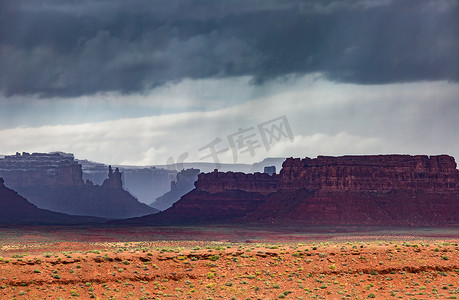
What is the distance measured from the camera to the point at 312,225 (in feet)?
640

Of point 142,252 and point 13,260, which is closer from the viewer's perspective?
point 13,260

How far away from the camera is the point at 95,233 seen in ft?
566

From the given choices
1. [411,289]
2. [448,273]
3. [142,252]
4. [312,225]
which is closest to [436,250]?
[448,273]

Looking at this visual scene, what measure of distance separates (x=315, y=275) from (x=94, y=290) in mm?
14568

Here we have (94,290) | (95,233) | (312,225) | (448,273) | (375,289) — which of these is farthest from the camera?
(312,225)

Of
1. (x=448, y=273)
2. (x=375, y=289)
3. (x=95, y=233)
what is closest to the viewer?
(x=375, y=289)

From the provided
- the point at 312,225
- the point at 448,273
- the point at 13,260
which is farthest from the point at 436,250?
the point at 312,225

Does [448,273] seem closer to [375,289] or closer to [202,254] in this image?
[375,289]

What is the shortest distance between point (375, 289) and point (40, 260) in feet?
69.9

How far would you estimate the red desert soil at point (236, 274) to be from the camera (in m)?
51.0

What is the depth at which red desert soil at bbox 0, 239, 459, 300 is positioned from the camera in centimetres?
5097

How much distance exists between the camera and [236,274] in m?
54.8

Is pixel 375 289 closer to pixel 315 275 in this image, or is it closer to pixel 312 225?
pixel 315 275

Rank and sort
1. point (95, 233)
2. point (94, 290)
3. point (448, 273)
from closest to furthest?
point (94, 290)
point (448, 273)
point (95, 233)
